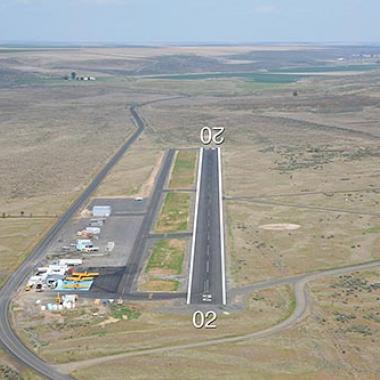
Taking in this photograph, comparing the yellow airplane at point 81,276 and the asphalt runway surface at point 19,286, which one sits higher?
the yellow airplane at point 81,276

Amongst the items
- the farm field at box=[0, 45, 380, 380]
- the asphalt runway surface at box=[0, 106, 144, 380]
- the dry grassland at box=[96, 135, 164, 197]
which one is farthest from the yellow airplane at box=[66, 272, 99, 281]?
the dry grassland at box=[96, 135, 164, 197]

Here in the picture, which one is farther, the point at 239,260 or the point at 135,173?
the point at 135,173

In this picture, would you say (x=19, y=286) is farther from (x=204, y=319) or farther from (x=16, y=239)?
(x=204, y=319)

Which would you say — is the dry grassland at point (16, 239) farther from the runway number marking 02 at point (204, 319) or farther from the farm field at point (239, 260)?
the runway number marking 02 at point (204, 319)

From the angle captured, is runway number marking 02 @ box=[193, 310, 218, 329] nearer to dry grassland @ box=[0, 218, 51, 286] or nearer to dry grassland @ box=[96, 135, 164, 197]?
dry grassland @ box=[0, 218, 51, 286]

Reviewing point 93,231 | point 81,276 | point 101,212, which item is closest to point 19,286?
point 81,276

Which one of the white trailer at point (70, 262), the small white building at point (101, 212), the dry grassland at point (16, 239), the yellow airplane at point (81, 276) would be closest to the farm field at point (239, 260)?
the dry grassland at point (16, 239)

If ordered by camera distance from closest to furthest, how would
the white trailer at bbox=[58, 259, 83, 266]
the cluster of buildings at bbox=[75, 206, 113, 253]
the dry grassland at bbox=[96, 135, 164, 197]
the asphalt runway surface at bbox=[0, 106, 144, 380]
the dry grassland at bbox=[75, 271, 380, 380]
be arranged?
the dry grassland at bbox=[75, 271, 380, 380] < the asphalt runway surface at bbox=[0, 106, 144, 380] < the white trailer at bbox=[58, 259, 83, 266] < the cluster of buildings at bbox=[75, 206, 113, 253] < the dry grassland at bbox=[96, 135, 164, 197]
